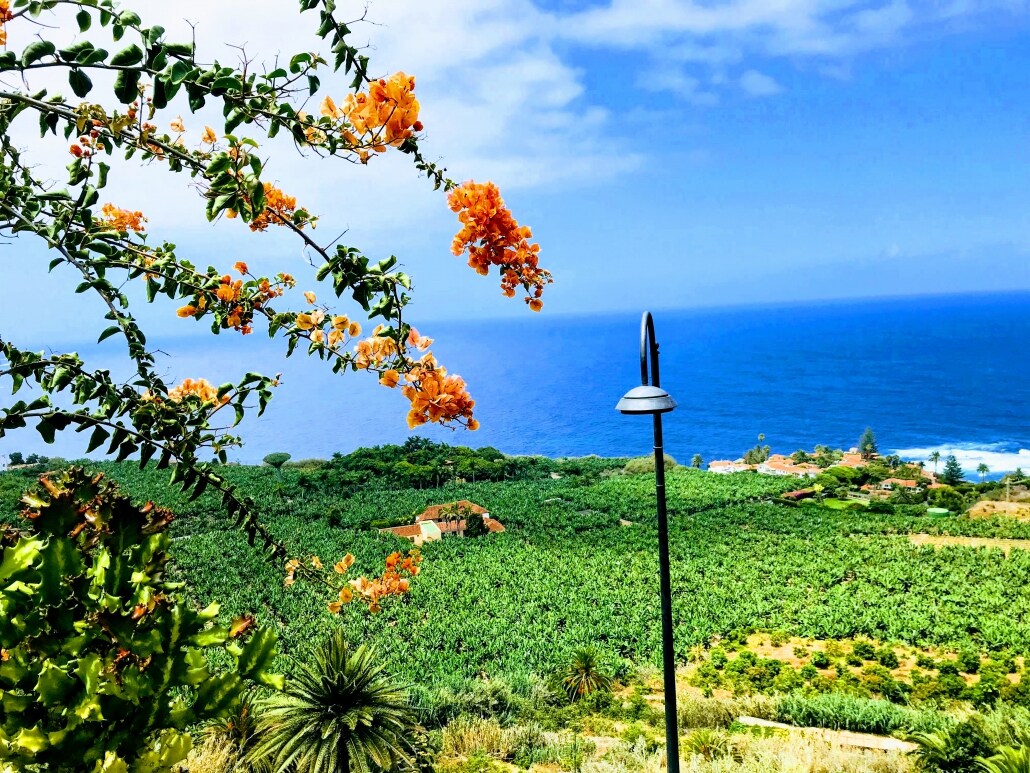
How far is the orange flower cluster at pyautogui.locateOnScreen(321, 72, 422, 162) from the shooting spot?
1.54 m

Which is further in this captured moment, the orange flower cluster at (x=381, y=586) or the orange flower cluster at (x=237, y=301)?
the orange flower cluster at (x=381, y=586)

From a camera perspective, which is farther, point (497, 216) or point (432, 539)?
point (432, 539)

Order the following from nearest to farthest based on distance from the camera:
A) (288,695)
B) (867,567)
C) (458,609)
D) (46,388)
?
(46,388) < (288,695) < (458,609) < (867,567)

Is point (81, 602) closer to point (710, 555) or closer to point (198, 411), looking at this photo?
point (198, 411)

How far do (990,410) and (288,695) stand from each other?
102294 millimetres

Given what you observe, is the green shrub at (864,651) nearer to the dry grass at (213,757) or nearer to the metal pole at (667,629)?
the metal pole at (667,629)

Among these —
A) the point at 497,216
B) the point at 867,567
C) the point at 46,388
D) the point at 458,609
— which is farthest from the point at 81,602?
the point at 867,567

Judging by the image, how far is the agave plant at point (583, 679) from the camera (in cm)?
1059

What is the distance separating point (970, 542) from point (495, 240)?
2671 centimetres

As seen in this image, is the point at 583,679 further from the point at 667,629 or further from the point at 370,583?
the point at 370,583

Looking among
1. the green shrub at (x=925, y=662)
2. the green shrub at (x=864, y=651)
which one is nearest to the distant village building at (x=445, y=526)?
the green shrub at (x=864, y=651)

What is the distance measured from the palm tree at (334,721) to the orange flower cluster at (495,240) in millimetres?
4803

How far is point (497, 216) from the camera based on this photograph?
198 cm

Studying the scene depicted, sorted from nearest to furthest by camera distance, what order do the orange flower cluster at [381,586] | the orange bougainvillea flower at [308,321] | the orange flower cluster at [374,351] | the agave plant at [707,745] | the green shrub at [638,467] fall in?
the orange flower cluster at [374,351]
the orange bougainvillea flower at [308,321]
the orange flower cluster at [381,586]
the agave plant at [707,745]
the green shrub at [638,467]
